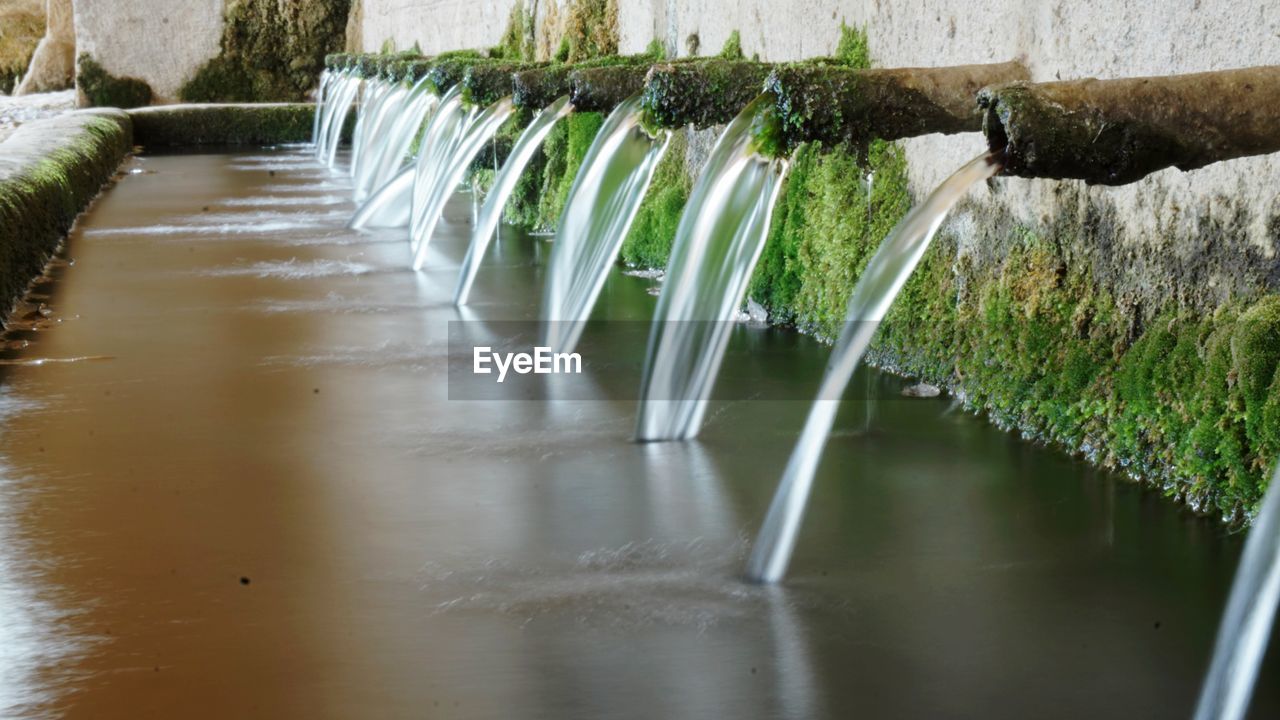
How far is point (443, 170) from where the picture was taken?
9414 millimetres

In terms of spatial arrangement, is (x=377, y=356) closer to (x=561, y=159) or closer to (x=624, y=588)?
(x=624, y=588)

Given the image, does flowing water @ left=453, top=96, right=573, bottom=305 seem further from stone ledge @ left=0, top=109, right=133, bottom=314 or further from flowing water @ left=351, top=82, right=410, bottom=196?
flowing water @ left=351, top=82, right=410, bottom=196

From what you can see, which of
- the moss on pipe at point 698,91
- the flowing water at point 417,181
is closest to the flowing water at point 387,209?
the flowing water at point 417,181

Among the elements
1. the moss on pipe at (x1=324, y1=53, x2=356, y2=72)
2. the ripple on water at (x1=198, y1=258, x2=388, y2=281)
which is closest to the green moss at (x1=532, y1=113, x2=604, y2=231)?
the ripple on water at (x1=198, y1=258, x2=388, y2=281)

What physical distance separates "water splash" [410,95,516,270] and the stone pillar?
14172 mm

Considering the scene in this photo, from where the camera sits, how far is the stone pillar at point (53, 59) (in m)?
22.4

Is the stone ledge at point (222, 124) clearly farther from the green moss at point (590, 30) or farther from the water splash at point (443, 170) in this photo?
the green moss at point (590, 30)

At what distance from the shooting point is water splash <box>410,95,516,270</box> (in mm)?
8250

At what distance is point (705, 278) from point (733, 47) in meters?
2.94

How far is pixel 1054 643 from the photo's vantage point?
10.2 ft

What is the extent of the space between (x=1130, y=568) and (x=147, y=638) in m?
2.15

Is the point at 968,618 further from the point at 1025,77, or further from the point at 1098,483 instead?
the point at 1025,77

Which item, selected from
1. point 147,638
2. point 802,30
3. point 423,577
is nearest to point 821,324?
point 802,30

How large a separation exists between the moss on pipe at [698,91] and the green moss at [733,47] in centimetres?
215
